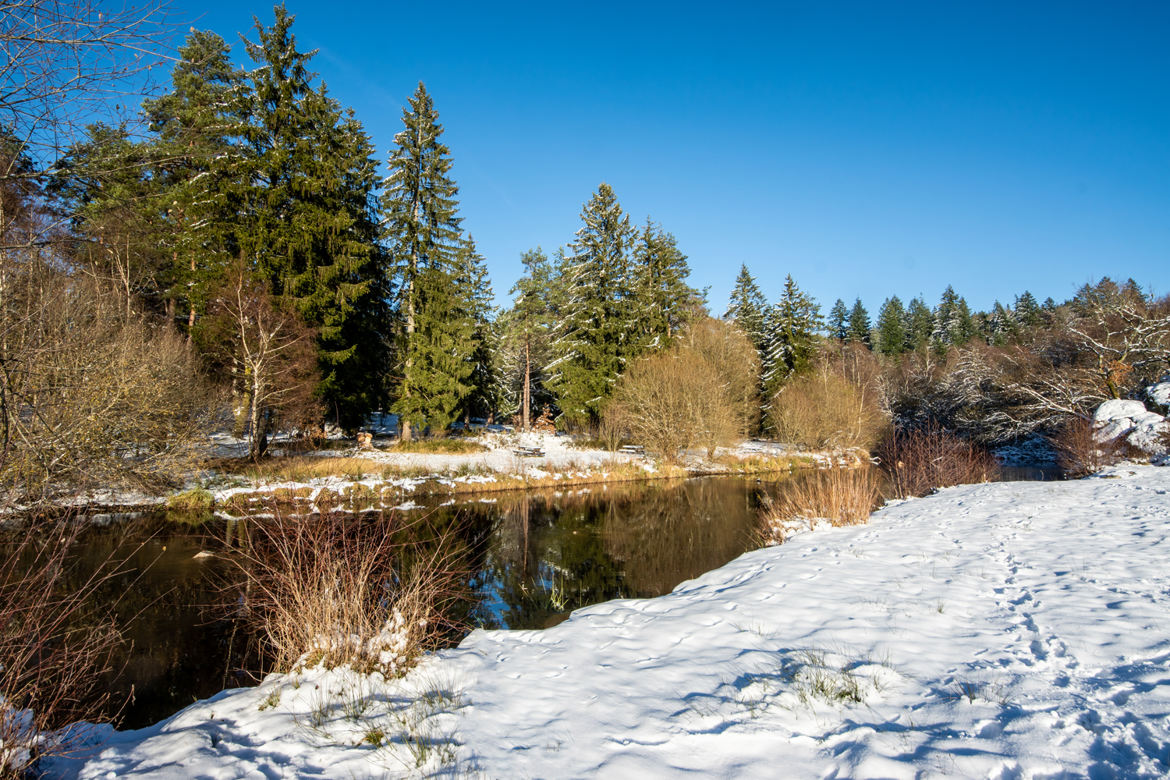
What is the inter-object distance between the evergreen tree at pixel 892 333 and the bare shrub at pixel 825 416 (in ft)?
118

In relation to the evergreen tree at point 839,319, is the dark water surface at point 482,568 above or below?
below

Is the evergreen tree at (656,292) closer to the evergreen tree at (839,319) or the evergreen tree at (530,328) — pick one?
the evergreen tree at (530,328)

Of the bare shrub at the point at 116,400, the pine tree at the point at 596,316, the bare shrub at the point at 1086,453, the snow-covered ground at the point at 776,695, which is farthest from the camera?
the pine tree at the point at 596,316

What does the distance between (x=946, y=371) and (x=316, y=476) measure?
46275 millimetres

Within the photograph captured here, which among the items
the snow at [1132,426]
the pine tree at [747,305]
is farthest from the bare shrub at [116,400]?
the pine tree at [747,305]

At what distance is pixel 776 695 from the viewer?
3842mm

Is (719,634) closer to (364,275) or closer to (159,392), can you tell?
(159,392)

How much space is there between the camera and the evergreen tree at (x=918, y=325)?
62272mm

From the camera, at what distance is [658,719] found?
12.0 ft

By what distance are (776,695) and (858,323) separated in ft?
222

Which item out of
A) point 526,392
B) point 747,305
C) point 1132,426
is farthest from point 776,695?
point 747,305

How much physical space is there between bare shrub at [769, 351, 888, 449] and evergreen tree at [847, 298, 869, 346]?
115 ft

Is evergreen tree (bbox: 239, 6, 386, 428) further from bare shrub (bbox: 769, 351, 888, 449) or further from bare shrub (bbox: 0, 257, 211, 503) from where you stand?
bare shrub (bbox: 769, 351, 888, 449)

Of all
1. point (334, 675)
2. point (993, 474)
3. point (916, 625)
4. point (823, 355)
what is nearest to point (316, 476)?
point (334, 675)
